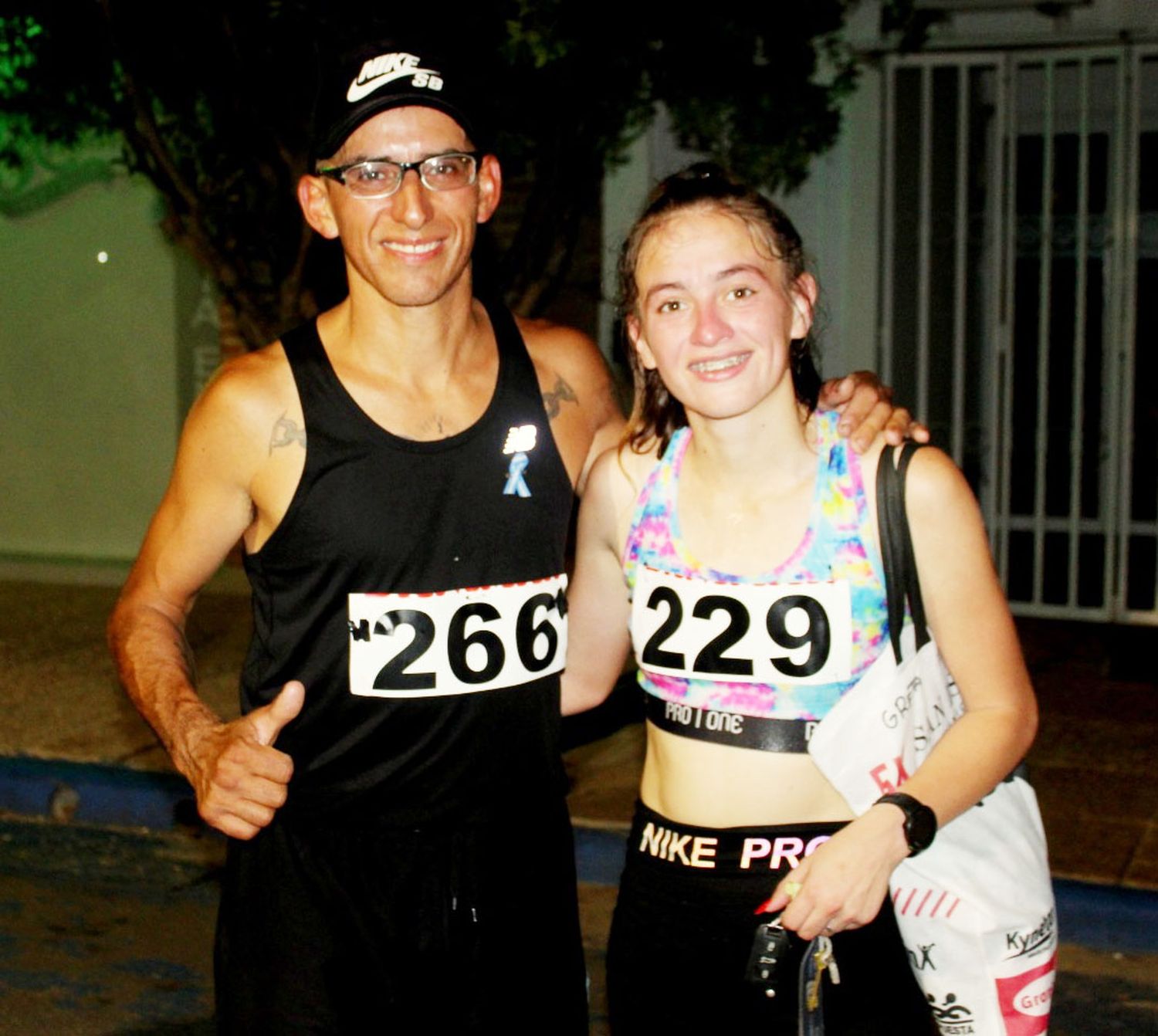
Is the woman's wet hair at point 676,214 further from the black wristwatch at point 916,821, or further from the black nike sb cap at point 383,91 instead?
the black wristwatch at point 916,821

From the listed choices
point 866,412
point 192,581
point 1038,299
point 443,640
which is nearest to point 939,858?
point 866,412

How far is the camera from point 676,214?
8.94ft

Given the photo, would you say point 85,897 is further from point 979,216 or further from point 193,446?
point 979,216

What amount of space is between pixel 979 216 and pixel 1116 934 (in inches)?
206

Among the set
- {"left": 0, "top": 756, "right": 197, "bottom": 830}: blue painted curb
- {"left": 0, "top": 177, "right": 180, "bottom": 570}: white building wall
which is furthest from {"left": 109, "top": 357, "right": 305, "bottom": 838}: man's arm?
{"left": 0, "top": 177, "right": 180, "bottom": 570}: white building wall

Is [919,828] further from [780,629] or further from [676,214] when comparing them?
[676,214]

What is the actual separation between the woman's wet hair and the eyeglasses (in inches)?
17.8

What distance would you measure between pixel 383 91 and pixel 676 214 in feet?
2.37

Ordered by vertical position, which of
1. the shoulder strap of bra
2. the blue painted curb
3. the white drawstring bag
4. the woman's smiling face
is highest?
the woman's smiling face

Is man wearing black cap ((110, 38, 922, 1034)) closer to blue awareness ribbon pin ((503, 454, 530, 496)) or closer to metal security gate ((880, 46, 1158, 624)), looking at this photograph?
blue awareness ribbon pin ((503, 454, 530, 496))

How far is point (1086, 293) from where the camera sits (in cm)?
946

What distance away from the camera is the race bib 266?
2.95m

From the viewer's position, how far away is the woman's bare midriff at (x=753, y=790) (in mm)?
2641

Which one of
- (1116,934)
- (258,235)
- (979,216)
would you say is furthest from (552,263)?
(1116,934)
